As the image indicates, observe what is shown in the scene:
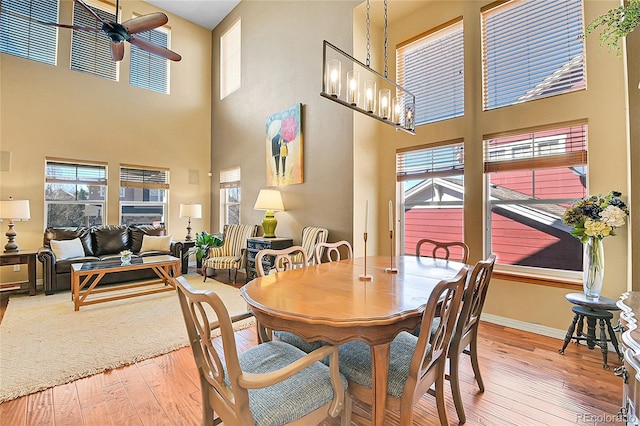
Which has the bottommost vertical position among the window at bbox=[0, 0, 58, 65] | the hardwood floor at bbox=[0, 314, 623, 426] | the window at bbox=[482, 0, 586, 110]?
the hardwood floor at bbox=[0, 314, 623, 426]

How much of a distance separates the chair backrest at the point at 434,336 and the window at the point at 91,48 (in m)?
6.93

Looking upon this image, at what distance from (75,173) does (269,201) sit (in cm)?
374

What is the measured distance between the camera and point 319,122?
439 cm

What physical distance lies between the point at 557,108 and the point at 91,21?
782 cm

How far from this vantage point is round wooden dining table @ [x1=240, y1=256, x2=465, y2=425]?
3.87 feet

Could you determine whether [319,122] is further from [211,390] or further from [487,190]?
[211,390]

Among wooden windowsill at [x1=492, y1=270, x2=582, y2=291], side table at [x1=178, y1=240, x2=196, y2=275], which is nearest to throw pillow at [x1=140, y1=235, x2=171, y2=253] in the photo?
side table at [x1=178, y1=240, x2=196, y2=275]

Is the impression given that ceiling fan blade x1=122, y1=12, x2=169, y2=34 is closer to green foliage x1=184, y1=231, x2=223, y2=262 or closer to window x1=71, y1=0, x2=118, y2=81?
window x1=71, y1=0, x2=118, y2=81

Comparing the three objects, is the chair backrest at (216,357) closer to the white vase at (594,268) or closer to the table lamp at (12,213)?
the white vase at (594,268)

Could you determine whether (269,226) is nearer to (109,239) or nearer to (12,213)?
(109,239)

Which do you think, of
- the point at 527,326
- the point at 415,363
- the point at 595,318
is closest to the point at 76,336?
the point at 415,363

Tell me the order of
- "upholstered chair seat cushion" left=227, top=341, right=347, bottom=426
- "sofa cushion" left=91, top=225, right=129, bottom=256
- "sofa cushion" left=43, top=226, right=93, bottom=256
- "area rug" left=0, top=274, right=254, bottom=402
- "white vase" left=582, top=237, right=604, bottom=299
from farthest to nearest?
"sofa cushion" left=91, top=225, right=129, bottom=256 → "sofa cushion" left=43, top=226, right=93, bottom=256 → "white vase" left=582, top=237, right=604, bottom=299 → "area rug" left=0, top=274, right=254, bottom=402 → "upholstered chair seat cushion" left=227, top=341, right=347, bottom=426

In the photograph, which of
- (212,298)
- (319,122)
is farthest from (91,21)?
(212,298)

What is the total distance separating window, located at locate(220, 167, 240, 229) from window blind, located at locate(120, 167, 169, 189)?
118 cm
